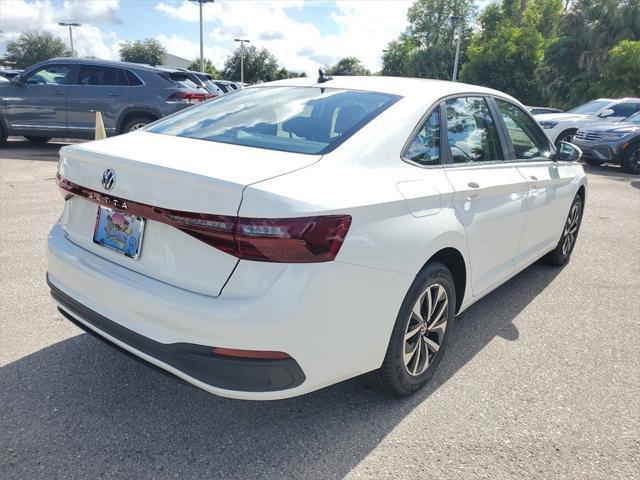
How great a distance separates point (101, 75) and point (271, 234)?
10060 mm

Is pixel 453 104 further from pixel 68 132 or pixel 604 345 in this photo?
pixel 68 132

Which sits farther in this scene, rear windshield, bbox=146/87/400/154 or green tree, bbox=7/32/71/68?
green tree, bbox=7/32/71/68

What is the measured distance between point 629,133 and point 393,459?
1284 centimetres

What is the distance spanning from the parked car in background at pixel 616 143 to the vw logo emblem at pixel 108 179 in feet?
42.8

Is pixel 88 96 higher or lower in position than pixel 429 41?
lower

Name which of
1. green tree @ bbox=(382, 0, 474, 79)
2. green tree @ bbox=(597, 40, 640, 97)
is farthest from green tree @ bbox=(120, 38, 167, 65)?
green tree @ bbox=(597, 40, 640, 97)

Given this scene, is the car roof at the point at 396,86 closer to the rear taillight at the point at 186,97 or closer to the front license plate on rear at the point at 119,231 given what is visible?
the front license plate on rear at the point at 119,231

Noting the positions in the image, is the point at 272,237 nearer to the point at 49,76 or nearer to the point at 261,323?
the point at 261,323

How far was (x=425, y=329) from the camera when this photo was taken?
110 inches

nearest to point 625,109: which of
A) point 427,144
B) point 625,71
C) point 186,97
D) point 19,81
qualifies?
point 186,97

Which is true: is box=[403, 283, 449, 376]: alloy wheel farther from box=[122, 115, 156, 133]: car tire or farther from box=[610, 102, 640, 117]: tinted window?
box=[610, 102, 640, 117]: tinted window

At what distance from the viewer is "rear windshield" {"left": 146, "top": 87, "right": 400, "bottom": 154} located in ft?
8.37

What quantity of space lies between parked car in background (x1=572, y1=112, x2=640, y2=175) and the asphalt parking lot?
33.7ft

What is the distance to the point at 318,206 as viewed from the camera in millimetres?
2014
